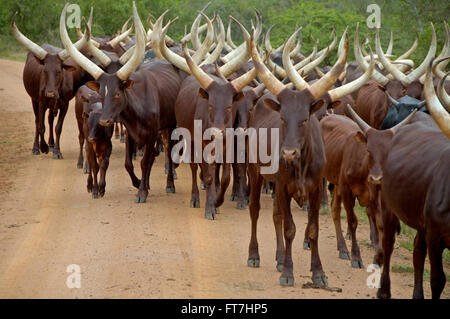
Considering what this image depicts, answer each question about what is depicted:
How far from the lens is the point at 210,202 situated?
1148 centimetres

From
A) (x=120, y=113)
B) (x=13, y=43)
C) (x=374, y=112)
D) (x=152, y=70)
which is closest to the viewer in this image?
(x=120, y=113)

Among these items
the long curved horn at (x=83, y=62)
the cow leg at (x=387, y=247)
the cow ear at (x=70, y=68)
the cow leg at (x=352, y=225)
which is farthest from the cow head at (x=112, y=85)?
the cow leg at (x=387, y=247)

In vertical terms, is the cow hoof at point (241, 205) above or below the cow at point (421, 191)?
below

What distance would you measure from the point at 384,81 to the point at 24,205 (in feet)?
22.3

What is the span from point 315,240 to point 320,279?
0.40 metres

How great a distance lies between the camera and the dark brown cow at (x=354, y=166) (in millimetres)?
8883

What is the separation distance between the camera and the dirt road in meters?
7.97

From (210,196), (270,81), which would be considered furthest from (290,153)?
(210,196)

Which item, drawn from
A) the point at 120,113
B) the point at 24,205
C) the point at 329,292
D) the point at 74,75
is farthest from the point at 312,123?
the point at 74,75

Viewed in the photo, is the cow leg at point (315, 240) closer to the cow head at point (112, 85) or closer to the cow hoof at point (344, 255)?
the cow hoof at point (344, 255)

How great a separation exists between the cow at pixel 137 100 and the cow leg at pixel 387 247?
496 centimetres

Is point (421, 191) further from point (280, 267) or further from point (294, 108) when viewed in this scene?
point (280, 267)

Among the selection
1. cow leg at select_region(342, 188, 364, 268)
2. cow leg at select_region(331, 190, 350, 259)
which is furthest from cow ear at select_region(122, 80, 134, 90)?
cow leg at select_region(342, 188, 364, 268)
